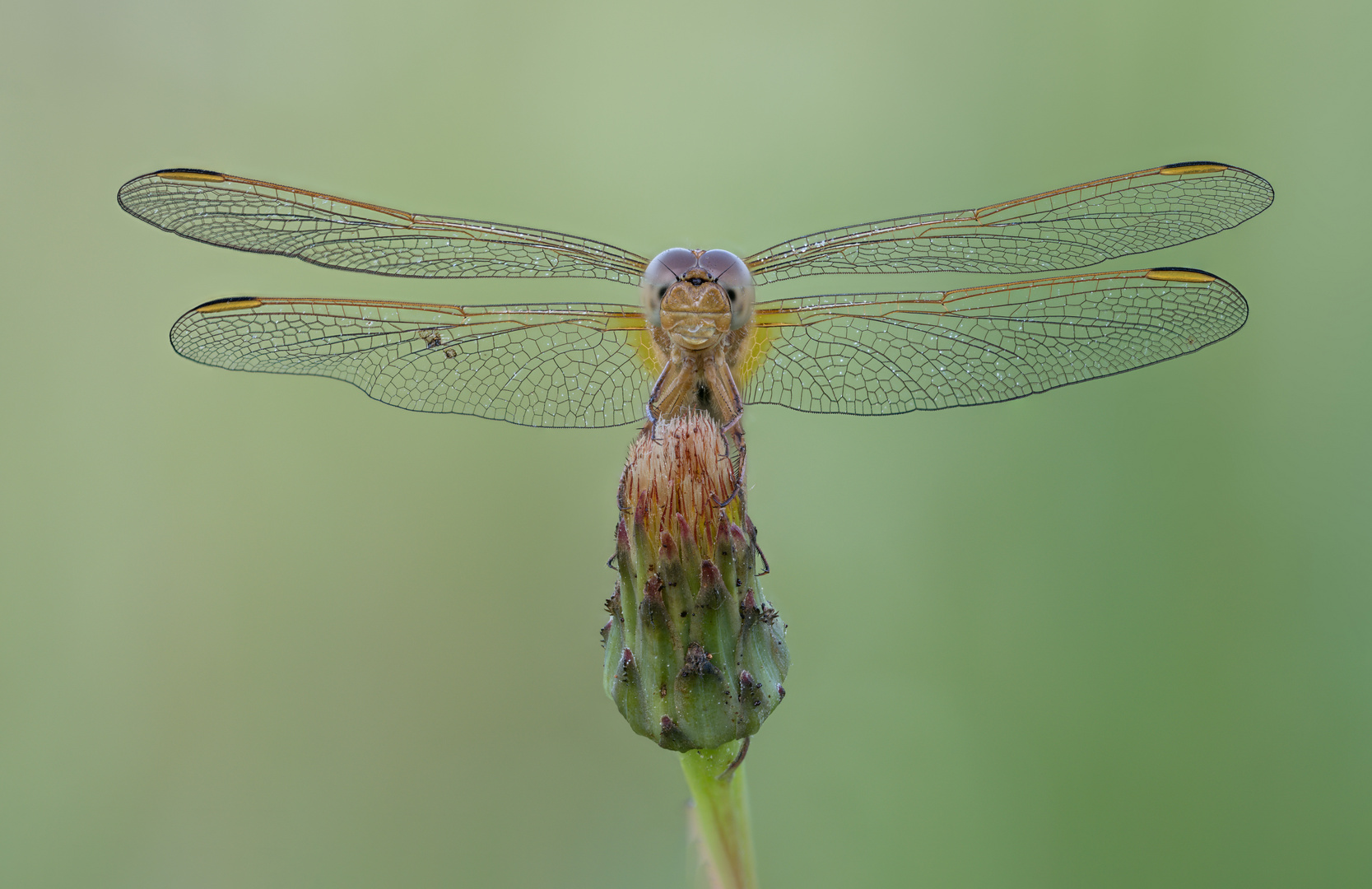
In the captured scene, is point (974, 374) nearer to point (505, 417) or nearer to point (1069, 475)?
point (1069, 475)

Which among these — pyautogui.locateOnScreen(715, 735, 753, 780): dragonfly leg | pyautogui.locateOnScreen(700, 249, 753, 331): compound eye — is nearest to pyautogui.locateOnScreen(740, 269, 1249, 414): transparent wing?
pyautogui.locateOnScreen(700, 249, 753, 331): compound eye

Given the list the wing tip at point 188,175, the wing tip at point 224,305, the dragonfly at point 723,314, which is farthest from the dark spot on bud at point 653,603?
the wing tip at point 188,175

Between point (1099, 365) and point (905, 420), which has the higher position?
point (905, 420)

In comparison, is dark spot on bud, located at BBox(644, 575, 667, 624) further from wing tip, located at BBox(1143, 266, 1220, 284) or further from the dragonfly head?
wing tip, located at BBox(1143, 266, 1220, 284)

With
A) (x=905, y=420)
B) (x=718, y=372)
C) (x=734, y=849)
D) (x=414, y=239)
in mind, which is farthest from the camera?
(x=905, y=420)

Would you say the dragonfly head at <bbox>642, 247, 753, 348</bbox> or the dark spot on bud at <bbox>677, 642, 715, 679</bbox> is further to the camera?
the dragonfly head at <bbox>642, 247, 753, 348</bbox>

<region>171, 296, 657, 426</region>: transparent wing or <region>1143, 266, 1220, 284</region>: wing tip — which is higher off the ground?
<region>171, 296, 657, 426</region>: transparent wing

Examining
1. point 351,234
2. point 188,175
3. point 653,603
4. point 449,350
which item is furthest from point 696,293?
point 188,175

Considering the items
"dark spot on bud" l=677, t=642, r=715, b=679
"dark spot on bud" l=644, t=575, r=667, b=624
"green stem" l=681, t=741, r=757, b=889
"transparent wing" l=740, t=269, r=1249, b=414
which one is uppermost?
"transparent wing" l=740, t=269, r=1249, b=414

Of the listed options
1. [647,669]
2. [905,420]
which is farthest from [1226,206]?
[647,669]
